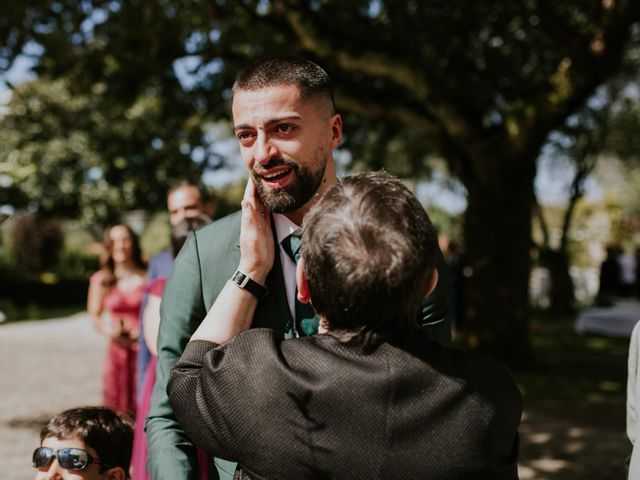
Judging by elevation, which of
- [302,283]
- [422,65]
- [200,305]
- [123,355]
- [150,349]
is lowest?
[123,355]

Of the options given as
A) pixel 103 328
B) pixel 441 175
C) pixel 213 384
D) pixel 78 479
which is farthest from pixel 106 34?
pixel 441 175

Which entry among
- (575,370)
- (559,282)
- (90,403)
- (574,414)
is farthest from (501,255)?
(559,282)

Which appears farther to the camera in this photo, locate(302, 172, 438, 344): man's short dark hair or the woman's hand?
the woman's hand

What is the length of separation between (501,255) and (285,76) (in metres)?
9.30

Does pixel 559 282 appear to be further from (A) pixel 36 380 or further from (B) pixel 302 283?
(B) pixel 302 283

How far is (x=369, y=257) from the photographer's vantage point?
4.77 feet

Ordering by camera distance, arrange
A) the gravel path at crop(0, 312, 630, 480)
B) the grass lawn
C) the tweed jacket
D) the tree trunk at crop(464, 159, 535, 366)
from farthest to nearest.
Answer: the tree trunk at crop(464, 159, 535, 366) → the grass lawn → the gravel path at crop(0, 312, 630, 480) → the tweed jacket

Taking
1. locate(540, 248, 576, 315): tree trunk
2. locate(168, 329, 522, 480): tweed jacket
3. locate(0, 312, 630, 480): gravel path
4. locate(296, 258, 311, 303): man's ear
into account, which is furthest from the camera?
locate(540, 248, 576, 315): tree trunk

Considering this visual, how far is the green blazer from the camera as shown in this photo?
1866 millimetres

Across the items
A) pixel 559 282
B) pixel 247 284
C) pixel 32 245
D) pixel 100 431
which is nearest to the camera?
pixel 247 284

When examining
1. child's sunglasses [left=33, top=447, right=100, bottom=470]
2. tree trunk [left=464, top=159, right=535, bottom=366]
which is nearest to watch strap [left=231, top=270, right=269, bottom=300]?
child's sunglasses [left=33, top=447, right=100, bottom=470]

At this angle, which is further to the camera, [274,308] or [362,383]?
[274,308]

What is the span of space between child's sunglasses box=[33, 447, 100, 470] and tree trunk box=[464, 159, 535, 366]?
8.85 meters

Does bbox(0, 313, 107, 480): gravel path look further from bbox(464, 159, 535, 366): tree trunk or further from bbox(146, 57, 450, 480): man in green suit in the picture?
bbox(464, 159, 535, 366): tree trunk
